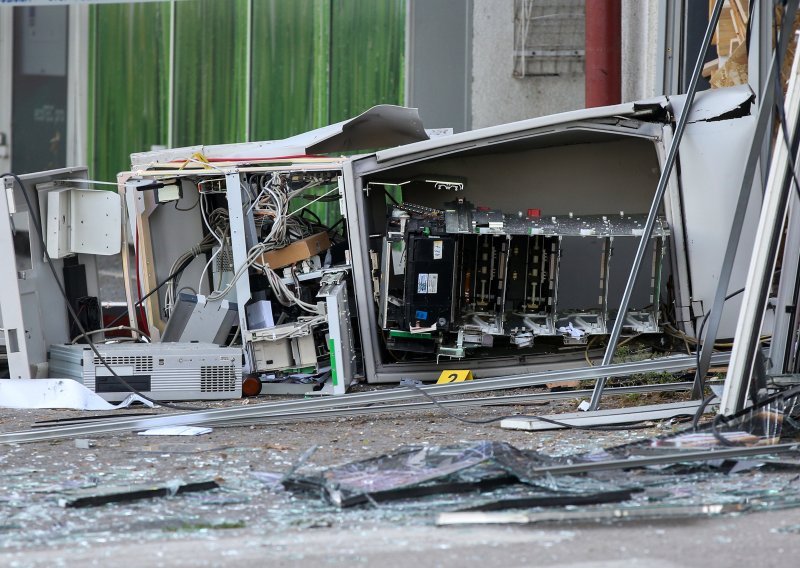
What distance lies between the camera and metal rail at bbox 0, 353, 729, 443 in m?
6.32

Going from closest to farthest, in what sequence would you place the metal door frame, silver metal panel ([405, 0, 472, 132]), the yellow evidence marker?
the yellow evidence marker, silver metal panel ([405, 0, 472, 132]), the metal door frame

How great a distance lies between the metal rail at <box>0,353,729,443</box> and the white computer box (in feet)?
3.73

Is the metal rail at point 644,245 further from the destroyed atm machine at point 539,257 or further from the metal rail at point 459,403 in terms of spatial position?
the destroyed atm machine at point 539,257

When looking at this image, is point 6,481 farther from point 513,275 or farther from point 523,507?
point 513,275

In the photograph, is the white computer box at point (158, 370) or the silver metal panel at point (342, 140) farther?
the silver metal panel at point (342, 140)

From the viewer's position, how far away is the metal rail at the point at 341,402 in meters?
6.32

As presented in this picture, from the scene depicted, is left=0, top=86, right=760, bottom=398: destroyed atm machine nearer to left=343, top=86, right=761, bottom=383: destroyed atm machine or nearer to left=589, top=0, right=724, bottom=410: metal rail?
left=343, top=86, right=761, bottom=383: destroyed atm machine

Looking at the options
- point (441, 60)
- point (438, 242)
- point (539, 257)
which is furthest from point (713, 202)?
point (441, 60)

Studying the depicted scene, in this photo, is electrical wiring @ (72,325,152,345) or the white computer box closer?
the white computer box

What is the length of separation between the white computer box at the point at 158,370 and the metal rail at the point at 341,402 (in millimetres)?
1137

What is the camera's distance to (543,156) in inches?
362

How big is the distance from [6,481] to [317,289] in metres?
3.51

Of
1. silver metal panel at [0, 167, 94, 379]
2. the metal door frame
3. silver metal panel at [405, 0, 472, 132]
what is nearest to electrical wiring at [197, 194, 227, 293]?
silver metal panel at [0, 167, 94, 379]

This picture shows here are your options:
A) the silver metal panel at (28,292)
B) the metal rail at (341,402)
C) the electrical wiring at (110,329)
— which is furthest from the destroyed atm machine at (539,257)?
the silver metal panel at (28,292)
